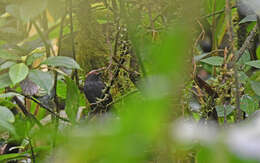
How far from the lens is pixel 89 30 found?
0.84 meters

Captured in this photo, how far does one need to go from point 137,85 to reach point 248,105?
0.24 m

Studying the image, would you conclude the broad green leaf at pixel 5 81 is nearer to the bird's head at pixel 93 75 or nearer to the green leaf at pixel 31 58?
the green leaf at pixel 31 58

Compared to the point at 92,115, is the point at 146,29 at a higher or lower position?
higher

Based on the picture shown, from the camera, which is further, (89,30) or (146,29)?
(89,30)

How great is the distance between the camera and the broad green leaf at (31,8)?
1.84 ft

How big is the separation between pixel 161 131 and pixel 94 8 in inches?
26.8

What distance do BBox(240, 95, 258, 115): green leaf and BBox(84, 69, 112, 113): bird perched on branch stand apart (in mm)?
266

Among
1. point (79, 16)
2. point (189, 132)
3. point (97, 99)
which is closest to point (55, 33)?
point (79, 16)

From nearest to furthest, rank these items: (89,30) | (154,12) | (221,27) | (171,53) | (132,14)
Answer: (171,53)
(132,14)
(154,12)
(89,30)
(221,27)

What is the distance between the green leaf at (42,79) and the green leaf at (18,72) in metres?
0.02

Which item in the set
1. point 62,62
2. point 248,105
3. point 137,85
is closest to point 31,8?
point 62,62

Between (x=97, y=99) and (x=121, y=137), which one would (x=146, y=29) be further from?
(x=121, y=137)

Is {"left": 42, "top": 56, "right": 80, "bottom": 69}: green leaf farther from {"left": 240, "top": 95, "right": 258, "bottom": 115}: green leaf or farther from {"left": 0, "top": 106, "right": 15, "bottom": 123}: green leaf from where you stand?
{"left": 240, "top": 95, "right": 258, "bottom": 115}: green leaf

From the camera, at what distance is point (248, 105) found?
0.65 m
